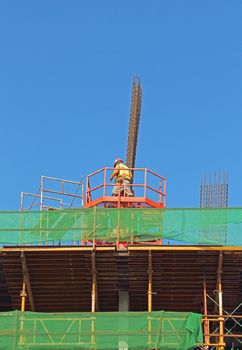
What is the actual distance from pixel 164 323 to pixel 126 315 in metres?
1.17

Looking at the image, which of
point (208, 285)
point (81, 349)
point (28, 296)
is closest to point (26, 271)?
point (28, 296)

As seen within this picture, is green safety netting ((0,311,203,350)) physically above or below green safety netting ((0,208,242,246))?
below

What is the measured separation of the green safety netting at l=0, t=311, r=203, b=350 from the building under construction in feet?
0.10

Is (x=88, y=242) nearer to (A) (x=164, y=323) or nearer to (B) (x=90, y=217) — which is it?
(B) (x=90, y=217)

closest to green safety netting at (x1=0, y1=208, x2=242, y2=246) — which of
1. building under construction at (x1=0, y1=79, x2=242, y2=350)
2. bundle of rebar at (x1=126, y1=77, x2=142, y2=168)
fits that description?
building under construction at (x1=0, y1=79, x2=242, y2=350)

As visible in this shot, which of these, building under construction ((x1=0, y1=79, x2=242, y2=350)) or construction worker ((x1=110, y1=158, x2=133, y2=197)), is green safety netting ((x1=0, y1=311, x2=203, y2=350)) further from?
construction worker ((x1=110, y1=158, x2=133, y2=197))

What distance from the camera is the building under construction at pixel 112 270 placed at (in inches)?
999

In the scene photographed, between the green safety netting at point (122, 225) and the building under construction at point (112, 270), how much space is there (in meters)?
0.03

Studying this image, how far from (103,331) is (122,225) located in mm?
4038

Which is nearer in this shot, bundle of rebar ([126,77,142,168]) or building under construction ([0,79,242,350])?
building under construction ([0,79,242,350])

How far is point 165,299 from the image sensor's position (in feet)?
95.5

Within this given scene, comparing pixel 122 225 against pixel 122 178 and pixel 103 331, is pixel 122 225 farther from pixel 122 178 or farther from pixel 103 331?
pixel 122 178

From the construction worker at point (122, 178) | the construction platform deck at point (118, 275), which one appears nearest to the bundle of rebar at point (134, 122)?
the construction worker at point (122, 178)

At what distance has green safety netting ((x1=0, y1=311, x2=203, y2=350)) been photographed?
25109 millimetres
